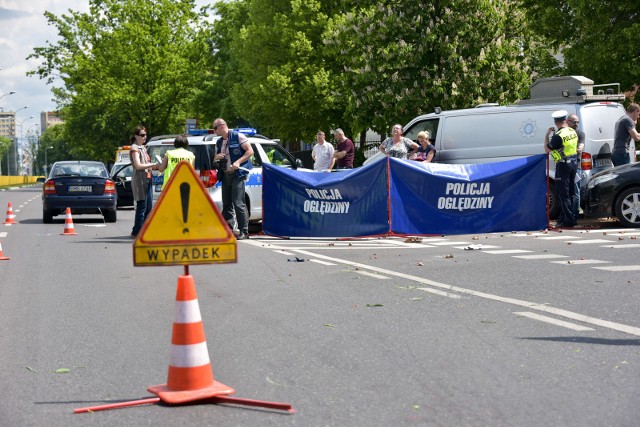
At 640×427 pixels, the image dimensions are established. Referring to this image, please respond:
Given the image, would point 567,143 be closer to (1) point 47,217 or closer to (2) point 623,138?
(2) point 623,138

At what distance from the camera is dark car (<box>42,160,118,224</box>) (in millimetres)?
26062

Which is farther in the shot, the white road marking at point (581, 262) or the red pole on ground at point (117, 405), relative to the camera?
the white road marking at point (581, 262)

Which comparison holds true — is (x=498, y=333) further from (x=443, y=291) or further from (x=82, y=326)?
(x=82, y=326)

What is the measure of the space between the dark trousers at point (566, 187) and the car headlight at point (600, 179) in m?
0.29

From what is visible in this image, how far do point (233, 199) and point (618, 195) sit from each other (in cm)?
655

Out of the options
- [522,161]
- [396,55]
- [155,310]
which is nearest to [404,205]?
[522,161]

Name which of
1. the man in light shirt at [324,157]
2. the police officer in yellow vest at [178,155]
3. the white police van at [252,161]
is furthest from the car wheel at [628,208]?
the police officer in yellow vest at [178,155]

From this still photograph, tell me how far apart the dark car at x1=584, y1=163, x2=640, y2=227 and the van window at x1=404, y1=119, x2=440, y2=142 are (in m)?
3.92

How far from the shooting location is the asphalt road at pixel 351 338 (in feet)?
18.9

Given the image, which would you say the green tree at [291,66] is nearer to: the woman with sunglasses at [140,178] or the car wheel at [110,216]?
the car wheel at [110,216]

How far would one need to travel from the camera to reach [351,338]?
796 centimetres

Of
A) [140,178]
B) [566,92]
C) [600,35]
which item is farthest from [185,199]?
[600,35]

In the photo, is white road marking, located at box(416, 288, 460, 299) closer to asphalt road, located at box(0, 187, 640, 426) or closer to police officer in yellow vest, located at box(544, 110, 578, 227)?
asphalt road, located at box(0, 187, 640, 426)

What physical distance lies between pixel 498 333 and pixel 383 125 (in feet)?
87.8
